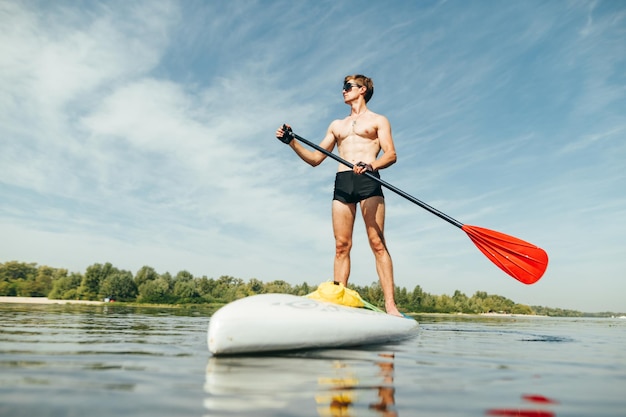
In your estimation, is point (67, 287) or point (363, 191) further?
point (67, 287)

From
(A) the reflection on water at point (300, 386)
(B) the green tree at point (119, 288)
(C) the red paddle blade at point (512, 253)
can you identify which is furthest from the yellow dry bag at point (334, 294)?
(B) the green tree at point (119, 288)

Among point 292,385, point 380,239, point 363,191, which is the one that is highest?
point 363,191

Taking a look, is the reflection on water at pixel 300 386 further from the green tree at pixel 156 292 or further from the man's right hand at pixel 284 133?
the green tree at pixel 156 292

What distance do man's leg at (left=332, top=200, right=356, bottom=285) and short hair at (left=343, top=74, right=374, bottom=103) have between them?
5.49ft

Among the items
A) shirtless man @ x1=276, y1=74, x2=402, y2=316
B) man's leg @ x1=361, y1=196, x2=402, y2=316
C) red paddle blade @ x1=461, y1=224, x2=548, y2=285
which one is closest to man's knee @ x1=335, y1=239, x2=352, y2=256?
shirtless man @ x1=276, y1=74, x2=402, y2=316

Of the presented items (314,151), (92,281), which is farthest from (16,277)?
(314,151)

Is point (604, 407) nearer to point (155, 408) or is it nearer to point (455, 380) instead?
point (455, 380)

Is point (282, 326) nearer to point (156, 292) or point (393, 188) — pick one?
point (393, 188)

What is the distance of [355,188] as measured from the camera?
5.64 m

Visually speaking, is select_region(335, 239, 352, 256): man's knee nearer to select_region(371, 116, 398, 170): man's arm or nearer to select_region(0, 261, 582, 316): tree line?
select_region(371, 116, 398, 170): man's arm

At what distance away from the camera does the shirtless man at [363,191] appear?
5629 millimetres

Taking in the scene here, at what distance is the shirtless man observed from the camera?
563 centimetres

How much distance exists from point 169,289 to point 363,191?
81598mm

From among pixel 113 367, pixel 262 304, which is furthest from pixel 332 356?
pixel 113 367
